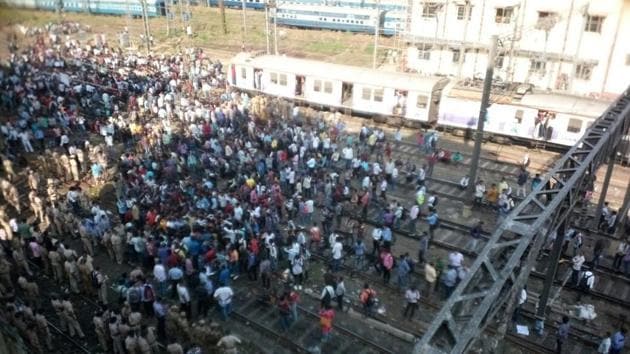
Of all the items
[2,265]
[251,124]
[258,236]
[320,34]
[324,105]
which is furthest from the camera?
[320,34]

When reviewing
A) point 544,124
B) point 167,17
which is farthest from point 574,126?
point 167,17

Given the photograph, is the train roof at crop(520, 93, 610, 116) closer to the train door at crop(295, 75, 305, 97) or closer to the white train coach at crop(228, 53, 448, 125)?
the white train coach at crop(228, 53, 448, 125)

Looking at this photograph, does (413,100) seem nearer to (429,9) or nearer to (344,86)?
(344,86)

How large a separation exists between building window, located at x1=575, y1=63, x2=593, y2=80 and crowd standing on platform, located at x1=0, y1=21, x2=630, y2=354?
14121 millimetres

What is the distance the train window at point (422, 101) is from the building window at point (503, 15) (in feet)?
37.0

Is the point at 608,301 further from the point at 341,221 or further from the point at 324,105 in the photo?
the point at 324,105

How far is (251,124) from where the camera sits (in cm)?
2477

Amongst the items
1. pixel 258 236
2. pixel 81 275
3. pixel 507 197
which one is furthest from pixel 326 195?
pixel 81 275

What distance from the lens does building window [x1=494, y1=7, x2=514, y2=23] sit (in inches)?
1297

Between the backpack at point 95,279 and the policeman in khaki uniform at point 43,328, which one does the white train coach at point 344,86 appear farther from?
the policeman in khaki uniform at point 43,328

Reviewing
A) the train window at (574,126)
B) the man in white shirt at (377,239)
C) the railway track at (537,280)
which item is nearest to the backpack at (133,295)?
the man in white shirt at (377,239)

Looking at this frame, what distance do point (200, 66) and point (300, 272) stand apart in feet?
80.9

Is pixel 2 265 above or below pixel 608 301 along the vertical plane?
above

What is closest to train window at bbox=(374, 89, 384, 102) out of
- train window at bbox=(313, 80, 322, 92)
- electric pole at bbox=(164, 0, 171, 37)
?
train window at bbox=(313, 80, 322, 92)
